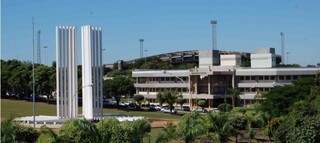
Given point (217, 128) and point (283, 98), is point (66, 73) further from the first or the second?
point (217, 128)

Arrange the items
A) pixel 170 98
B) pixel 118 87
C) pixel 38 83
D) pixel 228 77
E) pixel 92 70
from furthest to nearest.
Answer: pixel 228 77 < pixel 118 87 < pixel 38 83 < pixel 170 98 < pixel 92 70

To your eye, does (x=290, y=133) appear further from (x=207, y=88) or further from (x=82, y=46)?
(x=207, y=88)

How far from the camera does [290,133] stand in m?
25.4

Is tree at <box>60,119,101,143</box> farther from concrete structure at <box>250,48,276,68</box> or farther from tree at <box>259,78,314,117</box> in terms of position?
concrete structure at <box>250,48,276,68</box>

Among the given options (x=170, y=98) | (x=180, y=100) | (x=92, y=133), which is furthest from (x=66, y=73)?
(x=180, y=100)

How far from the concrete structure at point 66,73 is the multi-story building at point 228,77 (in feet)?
122

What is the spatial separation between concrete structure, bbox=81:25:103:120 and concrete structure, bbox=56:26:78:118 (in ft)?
3.52

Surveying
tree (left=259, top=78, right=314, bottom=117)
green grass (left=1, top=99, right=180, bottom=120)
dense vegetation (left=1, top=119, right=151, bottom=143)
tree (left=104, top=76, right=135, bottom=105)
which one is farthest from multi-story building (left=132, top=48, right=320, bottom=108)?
dense vegetation (left=1, top=119, right=151, bottom=143)

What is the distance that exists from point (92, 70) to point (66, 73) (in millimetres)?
2564

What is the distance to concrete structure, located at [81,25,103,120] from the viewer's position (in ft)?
198

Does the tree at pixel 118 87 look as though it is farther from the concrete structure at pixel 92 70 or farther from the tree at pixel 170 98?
the concrete structure at pixel 92 70

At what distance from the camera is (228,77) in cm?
A: 10125

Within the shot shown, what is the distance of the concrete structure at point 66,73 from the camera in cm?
6069

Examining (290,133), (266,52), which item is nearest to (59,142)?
(290,133)
